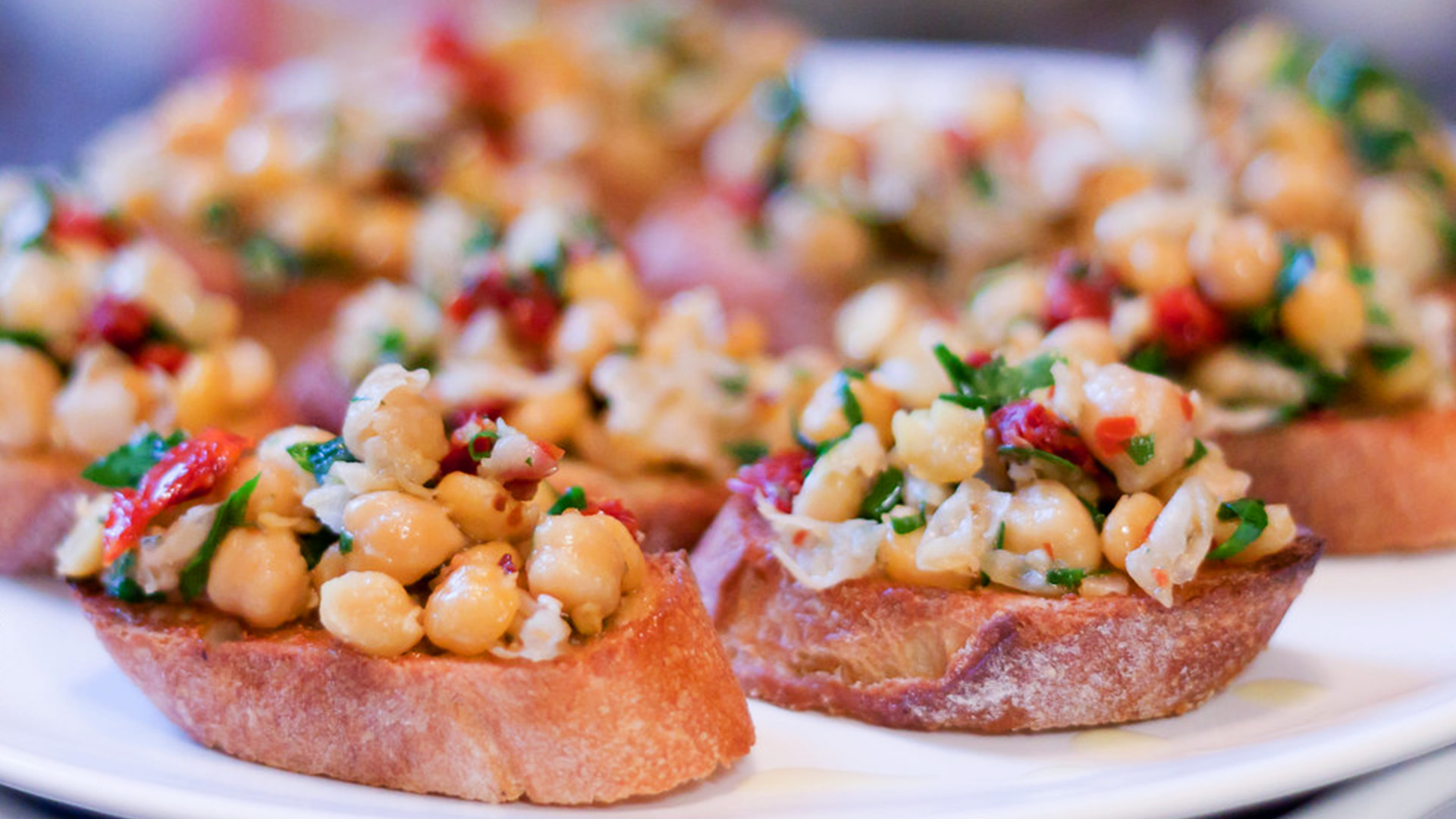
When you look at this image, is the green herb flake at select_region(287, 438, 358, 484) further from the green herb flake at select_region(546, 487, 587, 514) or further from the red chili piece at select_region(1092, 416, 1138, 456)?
the red chili piece at select_region(1092, 416, 1138, 456)

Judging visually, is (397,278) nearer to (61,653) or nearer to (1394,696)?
(61,653)

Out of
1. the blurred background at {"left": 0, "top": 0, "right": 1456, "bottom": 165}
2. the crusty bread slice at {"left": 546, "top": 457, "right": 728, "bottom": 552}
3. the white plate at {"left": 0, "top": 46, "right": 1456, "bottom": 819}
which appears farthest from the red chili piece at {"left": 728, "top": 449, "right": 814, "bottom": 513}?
the blurred background at {"left": 0, "top": 0, "right": 1456, "bottom": 165}

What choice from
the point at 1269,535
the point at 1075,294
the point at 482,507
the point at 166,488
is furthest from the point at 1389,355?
the point at 166,488

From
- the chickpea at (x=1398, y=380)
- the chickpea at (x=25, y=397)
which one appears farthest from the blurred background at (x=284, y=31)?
the chickpea at (x=1398, y=380)

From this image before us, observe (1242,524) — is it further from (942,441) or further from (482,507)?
(482,507)

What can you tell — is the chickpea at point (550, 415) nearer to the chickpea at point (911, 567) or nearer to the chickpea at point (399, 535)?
the chickpea at point (399, 535)
